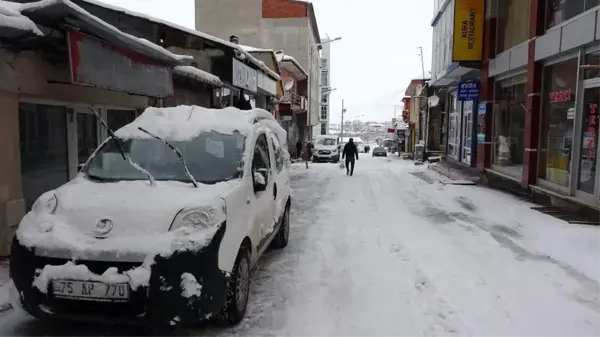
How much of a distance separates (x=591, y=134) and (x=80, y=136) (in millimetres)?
9708

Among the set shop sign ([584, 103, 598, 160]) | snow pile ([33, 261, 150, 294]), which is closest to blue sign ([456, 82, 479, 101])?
shop sign ([584, 103, 598, 160])

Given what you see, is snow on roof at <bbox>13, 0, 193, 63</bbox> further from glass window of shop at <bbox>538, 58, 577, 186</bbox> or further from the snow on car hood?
glass window of shop at <bbox>538, 58, 577, 186</bbox>

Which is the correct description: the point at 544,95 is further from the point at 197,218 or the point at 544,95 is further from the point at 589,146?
the point at 197,218

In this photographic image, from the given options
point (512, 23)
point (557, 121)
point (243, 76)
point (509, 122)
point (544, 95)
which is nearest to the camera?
point (557, 121)

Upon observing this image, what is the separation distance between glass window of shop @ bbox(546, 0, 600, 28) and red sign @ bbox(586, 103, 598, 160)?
2.01 m

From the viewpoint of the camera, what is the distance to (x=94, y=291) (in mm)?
3279

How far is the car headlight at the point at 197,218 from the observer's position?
354 centimetres

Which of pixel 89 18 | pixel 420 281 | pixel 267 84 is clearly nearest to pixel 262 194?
pixel 420 281

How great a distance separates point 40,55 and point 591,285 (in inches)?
292

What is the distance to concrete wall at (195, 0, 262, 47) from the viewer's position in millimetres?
42781

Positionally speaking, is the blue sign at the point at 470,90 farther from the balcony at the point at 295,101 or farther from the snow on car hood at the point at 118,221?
the snow on car hood at the point at 118,221

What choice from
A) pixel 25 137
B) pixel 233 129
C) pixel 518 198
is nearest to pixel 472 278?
pixel 233 129

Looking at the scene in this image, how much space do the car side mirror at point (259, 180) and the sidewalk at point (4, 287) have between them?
2487mm

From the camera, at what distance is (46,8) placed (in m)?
5.04
